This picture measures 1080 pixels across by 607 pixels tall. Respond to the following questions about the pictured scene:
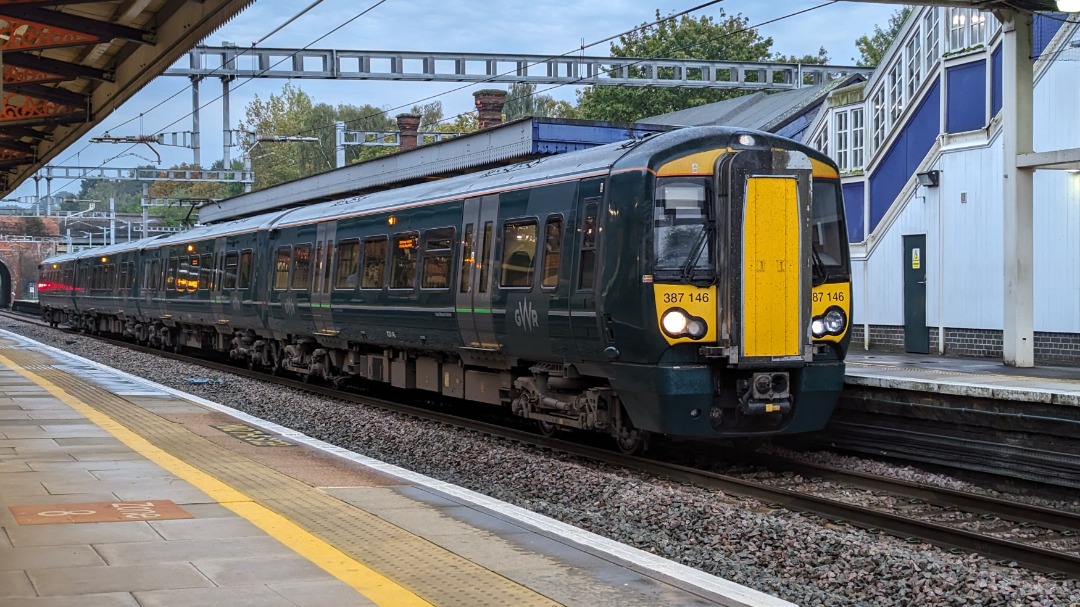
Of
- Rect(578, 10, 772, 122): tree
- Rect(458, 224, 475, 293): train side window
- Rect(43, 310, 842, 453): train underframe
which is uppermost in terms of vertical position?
Rect(578, 10, 772, 122): tree

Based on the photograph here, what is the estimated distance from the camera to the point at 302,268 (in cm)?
1941

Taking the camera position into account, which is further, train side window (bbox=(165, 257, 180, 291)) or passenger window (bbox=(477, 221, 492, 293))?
train side window (bbox=(165, 257, 180, 291))

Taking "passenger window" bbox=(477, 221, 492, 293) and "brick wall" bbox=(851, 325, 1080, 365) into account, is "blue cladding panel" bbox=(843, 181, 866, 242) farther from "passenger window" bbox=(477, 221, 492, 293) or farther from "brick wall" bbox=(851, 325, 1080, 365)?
"passenger window" bbox=(477, 221, 492, 293)

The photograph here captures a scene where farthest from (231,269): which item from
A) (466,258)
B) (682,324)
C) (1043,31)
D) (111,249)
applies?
(111,249)

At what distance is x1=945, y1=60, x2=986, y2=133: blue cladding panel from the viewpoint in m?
18.4

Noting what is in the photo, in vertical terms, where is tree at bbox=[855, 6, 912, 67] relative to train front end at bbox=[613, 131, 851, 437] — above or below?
above

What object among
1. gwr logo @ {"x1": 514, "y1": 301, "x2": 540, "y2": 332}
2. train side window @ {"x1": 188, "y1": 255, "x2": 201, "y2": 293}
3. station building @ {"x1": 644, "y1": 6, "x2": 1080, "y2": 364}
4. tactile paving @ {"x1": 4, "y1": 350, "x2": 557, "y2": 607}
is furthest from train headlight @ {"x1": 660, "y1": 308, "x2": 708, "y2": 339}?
train side window @ {"x1": 188, "y1": 255, "x2": 201, "y2": 293}

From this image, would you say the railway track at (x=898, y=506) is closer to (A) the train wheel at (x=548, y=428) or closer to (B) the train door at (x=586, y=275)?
(A) the train wheel at (x=548, y=428)

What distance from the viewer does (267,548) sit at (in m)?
6.49

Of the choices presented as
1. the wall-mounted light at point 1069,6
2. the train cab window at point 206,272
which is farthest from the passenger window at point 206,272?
the wall-mounted light at point 1069,6

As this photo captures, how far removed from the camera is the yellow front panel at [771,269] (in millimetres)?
10742

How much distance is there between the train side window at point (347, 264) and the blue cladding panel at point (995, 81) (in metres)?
10.0

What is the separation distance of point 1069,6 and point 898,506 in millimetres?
7842

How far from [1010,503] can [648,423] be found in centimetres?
318
